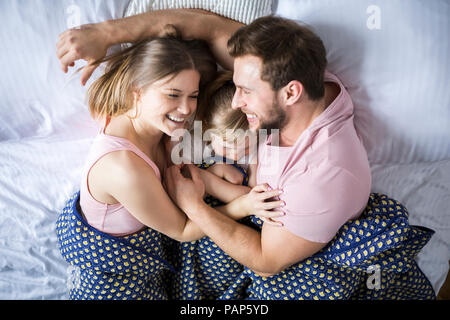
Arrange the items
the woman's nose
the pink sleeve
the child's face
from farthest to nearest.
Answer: the child's face < the woman's nose < the pink sleeve

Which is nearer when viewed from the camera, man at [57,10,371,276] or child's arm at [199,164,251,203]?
man at [57,10,371,276]

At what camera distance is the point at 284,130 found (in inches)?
42.6

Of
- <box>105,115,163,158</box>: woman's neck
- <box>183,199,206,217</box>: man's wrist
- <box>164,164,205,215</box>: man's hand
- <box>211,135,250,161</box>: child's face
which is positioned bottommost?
<box>183,199,206,217</box>: man's wrist

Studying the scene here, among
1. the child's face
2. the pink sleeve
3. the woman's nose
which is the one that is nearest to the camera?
the pink sleeve

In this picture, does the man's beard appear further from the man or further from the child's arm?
the child's arm

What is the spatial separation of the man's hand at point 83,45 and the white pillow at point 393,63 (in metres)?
0.57

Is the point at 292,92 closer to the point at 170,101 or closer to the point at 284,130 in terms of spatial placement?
the point at 284,130

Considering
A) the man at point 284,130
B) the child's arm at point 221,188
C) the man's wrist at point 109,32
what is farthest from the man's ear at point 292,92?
the man's wrist at point 109,32

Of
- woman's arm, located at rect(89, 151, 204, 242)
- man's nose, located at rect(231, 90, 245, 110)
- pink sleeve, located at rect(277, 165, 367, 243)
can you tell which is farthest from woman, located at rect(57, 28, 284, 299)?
pink sleeve, located at rect(277, 165, 367, 243)

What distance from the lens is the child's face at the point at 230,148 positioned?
1.15 m

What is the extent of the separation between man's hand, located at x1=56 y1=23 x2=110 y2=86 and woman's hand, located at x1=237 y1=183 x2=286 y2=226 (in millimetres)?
592

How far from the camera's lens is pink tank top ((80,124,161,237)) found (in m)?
1.02

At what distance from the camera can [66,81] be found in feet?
4.13
